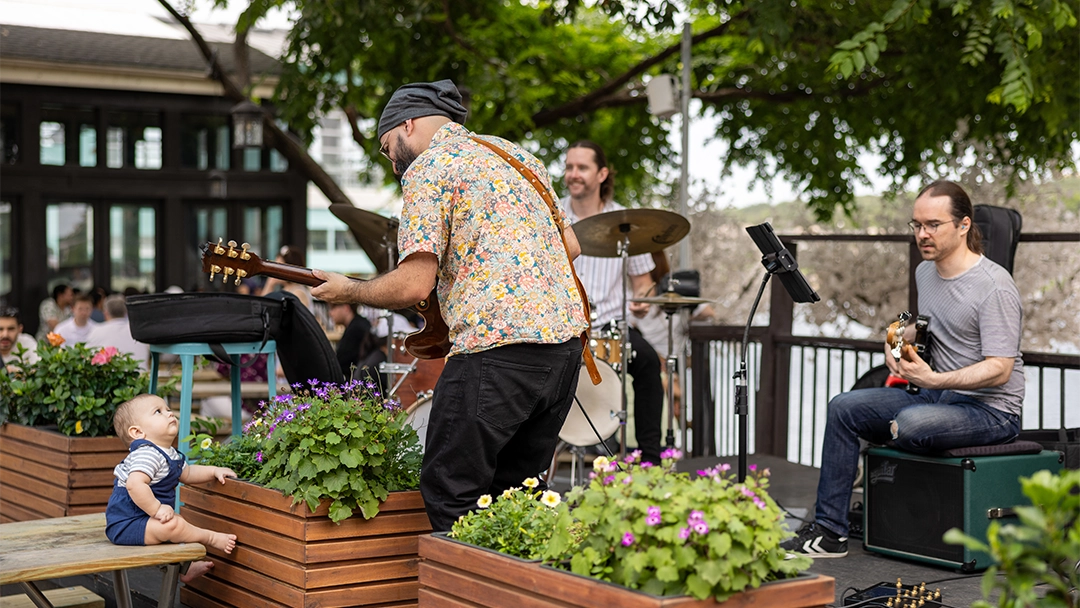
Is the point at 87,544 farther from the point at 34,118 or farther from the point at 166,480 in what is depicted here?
the point at 34,118

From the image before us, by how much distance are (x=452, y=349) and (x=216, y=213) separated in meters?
14.2

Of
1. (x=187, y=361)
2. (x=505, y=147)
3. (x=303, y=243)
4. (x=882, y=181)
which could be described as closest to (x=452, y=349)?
(x=505, y=147)

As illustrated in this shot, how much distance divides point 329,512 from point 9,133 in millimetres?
13824

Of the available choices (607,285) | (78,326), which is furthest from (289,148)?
(607,285)

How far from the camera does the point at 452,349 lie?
370cm

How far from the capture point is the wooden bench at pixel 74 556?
3.75 m

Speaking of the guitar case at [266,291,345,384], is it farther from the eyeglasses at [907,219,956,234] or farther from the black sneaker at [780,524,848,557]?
the eyeglasses at [907,219,956,234]

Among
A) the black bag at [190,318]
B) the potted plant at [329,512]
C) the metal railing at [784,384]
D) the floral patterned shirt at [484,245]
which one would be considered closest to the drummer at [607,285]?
the metal railing at [784,384]

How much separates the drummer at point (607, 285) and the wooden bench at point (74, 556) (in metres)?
2.97

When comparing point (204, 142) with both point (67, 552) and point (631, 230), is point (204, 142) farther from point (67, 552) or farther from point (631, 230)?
point (67, 552)

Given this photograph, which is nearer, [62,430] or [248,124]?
[62,430]

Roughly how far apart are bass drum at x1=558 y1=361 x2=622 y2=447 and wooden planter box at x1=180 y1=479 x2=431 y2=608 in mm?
2467

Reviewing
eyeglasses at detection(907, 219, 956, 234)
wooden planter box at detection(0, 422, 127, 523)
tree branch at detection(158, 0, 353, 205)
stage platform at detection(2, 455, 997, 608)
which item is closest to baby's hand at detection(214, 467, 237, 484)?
stage platform at detection(2, 455, 997, 608)

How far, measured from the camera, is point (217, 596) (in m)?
4.44
